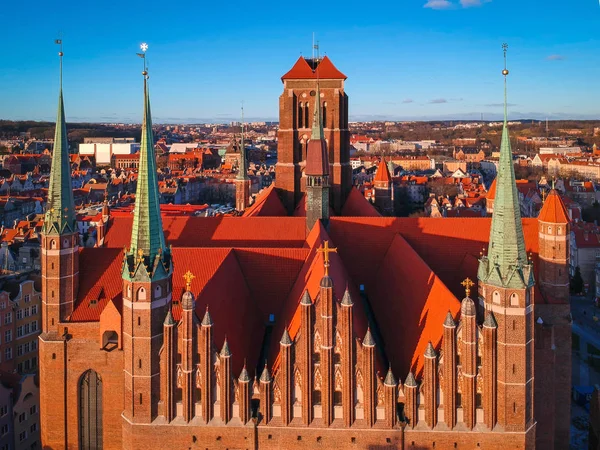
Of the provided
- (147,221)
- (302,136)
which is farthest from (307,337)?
(302,136)

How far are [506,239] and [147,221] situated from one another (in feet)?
45.1

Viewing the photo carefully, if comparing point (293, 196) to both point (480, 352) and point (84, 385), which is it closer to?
point (84, 385)

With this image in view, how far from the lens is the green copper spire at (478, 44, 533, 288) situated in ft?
78.3

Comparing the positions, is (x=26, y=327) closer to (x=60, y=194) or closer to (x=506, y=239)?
(x=60, y=194)

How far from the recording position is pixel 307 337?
22.9 meters

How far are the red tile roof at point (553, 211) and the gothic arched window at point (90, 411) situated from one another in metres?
24.3

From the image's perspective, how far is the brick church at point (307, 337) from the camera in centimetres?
2309

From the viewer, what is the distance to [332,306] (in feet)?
75.2

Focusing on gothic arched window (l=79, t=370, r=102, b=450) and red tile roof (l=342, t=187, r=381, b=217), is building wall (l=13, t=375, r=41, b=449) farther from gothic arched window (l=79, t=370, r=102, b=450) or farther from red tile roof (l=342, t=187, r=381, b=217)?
red tile roof (l=342, t=187, r=381, b=217)

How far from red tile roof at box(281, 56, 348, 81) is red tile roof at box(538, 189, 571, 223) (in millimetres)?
24413

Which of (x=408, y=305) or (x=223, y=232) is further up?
(x=223, y=232)

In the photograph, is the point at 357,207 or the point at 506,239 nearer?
the point at 506,239

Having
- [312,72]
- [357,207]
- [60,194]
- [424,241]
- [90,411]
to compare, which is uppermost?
[312,72]

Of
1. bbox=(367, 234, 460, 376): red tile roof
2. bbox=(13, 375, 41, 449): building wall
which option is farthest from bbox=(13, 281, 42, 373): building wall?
bbox=(367, 234, 460, 376): red tile roof
